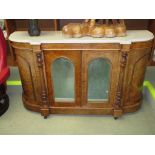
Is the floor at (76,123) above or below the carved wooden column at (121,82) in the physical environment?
below

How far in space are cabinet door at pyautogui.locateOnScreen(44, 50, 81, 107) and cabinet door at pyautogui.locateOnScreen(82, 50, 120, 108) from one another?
0.06 meters

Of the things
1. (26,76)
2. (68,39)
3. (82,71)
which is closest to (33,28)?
(68,39)

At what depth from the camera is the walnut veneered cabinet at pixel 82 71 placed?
140 centimetres

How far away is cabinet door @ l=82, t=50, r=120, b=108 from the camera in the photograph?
1.44m

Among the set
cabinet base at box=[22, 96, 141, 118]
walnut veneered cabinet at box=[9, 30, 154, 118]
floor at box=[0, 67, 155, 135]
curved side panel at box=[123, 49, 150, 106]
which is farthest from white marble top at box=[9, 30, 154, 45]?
floor at box=[0, 67, 155, 135]

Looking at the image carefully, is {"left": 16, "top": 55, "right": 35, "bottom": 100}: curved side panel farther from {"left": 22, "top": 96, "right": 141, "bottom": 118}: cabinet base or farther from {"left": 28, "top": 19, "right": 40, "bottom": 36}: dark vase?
{"left": 28, "top": 19, "right": 40, "bottom": 36}: dark vase

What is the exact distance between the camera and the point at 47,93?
5.37 feet

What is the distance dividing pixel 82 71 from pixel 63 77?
190 millimetres

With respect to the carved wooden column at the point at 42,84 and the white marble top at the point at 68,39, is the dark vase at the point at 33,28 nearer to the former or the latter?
the white marble top at the point at 68,39

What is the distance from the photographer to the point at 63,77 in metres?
1.59

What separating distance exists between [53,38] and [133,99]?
924 millimetres

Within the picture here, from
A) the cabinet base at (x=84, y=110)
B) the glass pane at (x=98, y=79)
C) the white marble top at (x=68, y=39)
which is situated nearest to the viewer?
the white marble top at (x=68, y=39)

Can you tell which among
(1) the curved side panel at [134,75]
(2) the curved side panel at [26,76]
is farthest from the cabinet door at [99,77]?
(2) the curved side panel at [26,76]

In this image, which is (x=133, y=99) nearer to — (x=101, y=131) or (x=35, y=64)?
(x=101, y=131)
